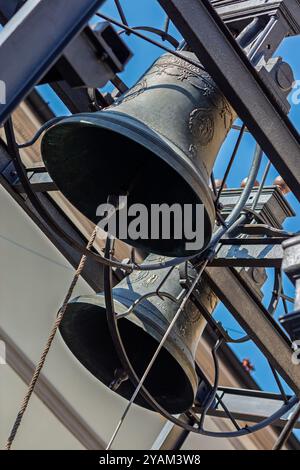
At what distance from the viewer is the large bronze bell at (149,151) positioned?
8.11ft

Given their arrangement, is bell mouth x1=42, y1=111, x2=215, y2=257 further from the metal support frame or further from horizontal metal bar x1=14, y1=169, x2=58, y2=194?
the metal support frame

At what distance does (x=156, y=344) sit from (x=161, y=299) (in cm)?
15

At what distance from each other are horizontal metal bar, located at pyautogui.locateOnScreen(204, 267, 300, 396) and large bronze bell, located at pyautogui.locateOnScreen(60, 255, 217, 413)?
2.7 inches

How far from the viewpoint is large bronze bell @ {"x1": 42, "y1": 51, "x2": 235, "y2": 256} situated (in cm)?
247

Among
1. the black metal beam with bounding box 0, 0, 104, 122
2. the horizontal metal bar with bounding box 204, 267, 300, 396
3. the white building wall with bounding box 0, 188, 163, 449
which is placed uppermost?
the black metal beam with bounding box 0, 0, 104, 122

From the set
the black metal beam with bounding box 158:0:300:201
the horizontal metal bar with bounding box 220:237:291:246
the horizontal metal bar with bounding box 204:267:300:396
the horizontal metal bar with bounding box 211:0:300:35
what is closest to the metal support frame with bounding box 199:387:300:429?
the horizontal metal bar with bounding box 204:267:300:396

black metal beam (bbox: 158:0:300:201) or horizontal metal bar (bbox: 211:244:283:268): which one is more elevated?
black metal beam (bbox: 158:0:300:201)

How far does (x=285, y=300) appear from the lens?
341 centimetres

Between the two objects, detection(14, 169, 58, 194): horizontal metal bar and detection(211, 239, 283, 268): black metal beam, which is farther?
detection(14, 169, 58, 194): horizontal metal bar

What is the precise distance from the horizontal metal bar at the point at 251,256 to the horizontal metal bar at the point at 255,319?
61mm

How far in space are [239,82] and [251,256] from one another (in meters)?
0.62

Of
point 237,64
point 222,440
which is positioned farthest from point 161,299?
point 222,440

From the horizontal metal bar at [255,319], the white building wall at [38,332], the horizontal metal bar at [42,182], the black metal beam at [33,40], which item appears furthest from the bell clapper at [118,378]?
the white building wall at [38,332]
